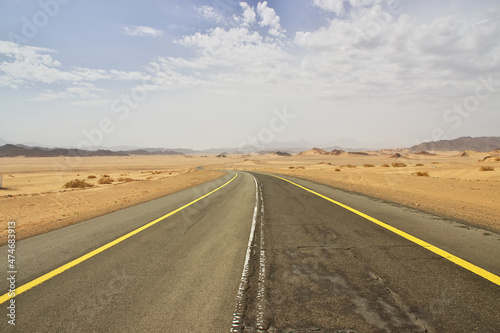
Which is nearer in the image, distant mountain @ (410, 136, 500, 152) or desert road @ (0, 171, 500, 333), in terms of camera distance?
desert road @ (0, 171, 500, 333)

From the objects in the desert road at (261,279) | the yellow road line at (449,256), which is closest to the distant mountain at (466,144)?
the yellow road line at (449,256)

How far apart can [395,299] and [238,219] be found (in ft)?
16.6

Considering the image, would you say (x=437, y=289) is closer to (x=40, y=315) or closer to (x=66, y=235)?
(x=40, y=315)

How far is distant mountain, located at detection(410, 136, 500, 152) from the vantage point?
512ft

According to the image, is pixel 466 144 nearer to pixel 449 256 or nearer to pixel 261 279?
pixel 449 256

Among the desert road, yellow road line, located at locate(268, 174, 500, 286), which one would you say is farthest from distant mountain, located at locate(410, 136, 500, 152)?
the desert road

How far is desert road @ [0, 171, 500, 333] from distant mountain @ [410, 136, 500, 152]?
196907mm

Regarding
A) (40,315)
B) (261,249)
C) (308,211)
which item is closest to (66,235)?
(40,315)

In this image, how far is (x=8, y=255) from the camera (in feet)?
15.8

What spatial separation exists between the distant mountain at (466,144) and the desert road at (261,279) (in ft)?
646

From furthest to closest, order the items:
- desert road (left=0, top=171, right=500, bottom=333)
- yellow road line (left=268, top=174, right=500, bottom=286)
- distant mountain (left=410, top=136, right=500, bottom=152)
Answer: distant mountain (left=410, top=136, right=500, bottom=152) < yellow road line (left=268, top=174, right=500, bottom=286) < desert road (left=0, top=171, right=500, bottom=333)

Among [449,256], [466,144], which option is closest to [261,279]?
[449,256]

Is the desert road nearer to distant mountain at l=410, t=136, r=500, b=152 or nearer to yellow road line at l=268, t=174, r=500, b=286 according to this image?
yellow road line at l=268, t=174, r=500, b=286

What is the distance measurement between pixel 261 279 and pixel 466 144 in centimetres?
20965
